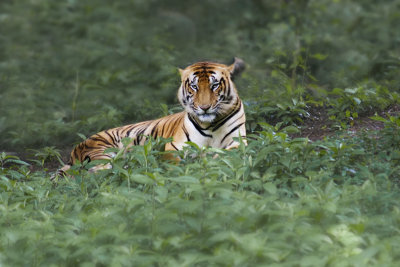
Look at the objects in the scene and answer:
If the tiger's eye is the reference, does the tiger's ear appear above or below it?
above

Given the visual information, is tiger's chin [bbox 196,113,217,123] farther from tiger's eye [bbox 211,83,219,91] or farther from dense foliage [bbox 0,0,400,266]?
dense foliage [bbox 0,0,400,266]

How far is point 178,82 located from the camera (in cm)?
874

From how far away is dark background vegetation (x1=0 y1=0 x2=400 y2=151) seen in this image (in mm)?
8484

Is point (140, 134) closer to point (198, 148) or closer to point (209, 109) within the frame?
point (209, 109)

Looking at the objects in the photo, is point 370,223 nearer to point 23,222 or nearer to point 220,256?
point 220,256

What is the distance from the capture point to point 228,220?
3.84 metres

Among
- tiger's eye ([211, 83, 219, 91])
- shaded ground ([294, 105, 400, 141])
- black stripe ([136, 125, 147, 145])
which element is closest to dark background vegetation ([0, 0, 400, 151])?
shaded ground ([294, 105, 400, 141])

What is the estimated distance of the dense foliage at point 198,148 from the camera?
3707mm

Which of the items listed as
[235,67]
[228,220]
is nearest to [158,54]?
[235,67]

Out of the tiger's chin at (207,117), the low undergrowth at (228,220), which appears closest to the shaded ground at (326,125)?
the tiger's chin at (207,117)

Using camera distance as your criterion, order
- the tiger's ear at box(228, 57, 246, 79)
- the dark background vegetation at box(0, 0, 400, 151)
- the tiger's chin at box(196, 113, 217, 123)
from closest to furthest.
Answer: the tiger's chin at box(196, 113, 217, 123) < the tiger's ear at box(228, 57, 246, 79) < the dark background vegetation at box(0, 0, 400, 151)

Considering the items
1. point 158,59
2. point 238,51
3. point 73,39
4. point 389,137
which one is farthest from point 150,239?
point 73,39

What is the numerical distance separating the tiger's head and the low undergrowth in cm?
116

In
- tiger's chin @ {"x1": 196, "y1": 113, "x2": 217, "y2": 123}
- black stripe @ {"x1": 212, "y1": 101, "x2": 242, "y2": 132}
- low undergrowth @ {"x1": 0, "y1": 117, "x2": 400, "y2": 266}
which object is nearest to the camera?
low undergrowth @ {"x1": 0, "y1": 117, "x2": 400, "y2": 266}
